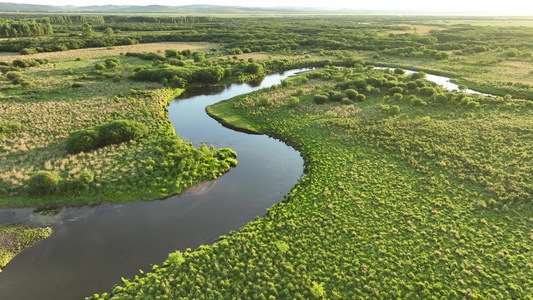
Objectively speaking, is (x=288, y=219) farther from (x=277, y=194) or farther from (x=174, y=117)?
(x=174, y=117)

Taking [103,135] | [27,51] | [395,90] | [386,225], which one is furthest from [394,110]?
[27,51]

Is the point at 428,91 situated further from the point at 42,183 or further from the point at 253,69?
the point at 42,183

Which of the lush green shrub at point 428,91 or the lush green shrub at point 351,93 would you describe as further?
the lush green shrub at point 351,93

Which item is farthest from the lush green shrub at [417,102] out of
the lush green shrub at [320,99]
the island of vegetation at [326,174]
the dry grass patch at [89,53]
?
the dry grass patch at [89,53]

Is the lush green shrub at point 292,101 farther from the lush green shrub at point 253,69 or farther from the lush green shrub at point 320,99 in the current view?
the lush green shrub at point 253,69

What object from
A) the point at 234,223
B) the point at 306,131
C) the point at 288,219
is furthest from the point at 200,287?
the point at 306,131

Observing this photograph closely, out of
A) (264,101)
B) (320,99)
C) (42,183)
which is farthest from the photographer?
(320,99)
